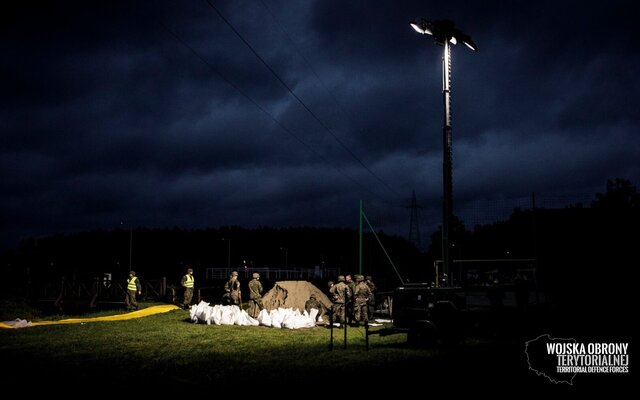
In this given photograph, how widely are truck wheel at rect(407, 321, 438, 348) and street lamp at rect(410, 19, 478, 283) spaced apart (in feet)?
9.26

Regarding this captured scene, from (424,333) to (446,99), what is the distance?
7.09 meters

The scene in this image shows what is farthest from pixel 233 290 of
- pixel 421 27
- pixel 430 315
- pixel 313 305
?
pixel 421 27

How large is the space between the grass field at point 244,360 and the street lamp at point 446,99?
329cm

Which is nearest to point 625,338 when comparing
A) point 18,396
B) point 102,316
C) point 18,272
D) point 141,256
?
point 18,396

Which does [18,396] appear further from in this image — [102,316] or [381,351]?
[102,316]

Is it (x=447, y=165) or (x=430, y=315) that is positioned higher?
(x=447, y=165)

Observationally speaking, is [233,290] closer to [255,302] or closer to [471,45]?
[255,302]

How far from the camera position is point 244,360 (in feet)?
35.3

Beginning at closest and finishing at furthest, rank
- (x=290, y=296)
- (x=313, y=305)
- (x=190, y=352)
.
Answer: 1. (x=190, y=352)
2. (x=313, y=305)
3. (x=290, y=296)

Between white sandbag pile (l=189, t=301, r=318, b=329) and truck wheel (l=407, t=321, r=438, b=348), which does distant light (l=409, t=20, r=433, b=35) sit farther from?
white sandbag pile (l=189, t=301, r=318, b=329)

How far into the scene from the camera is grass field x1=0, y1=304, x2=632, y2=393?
853 cm

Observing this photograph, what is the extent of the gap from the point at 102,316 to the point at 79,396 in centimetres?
1377

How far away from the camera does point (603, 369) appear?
28.1ft

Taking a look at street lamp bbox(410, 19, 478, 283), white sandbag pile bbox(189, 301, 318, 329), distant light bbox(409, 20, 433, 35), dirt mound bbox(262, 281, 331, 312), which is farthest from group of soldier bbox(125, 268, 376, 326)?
distant light bbox(409, 20, 433, 35)
